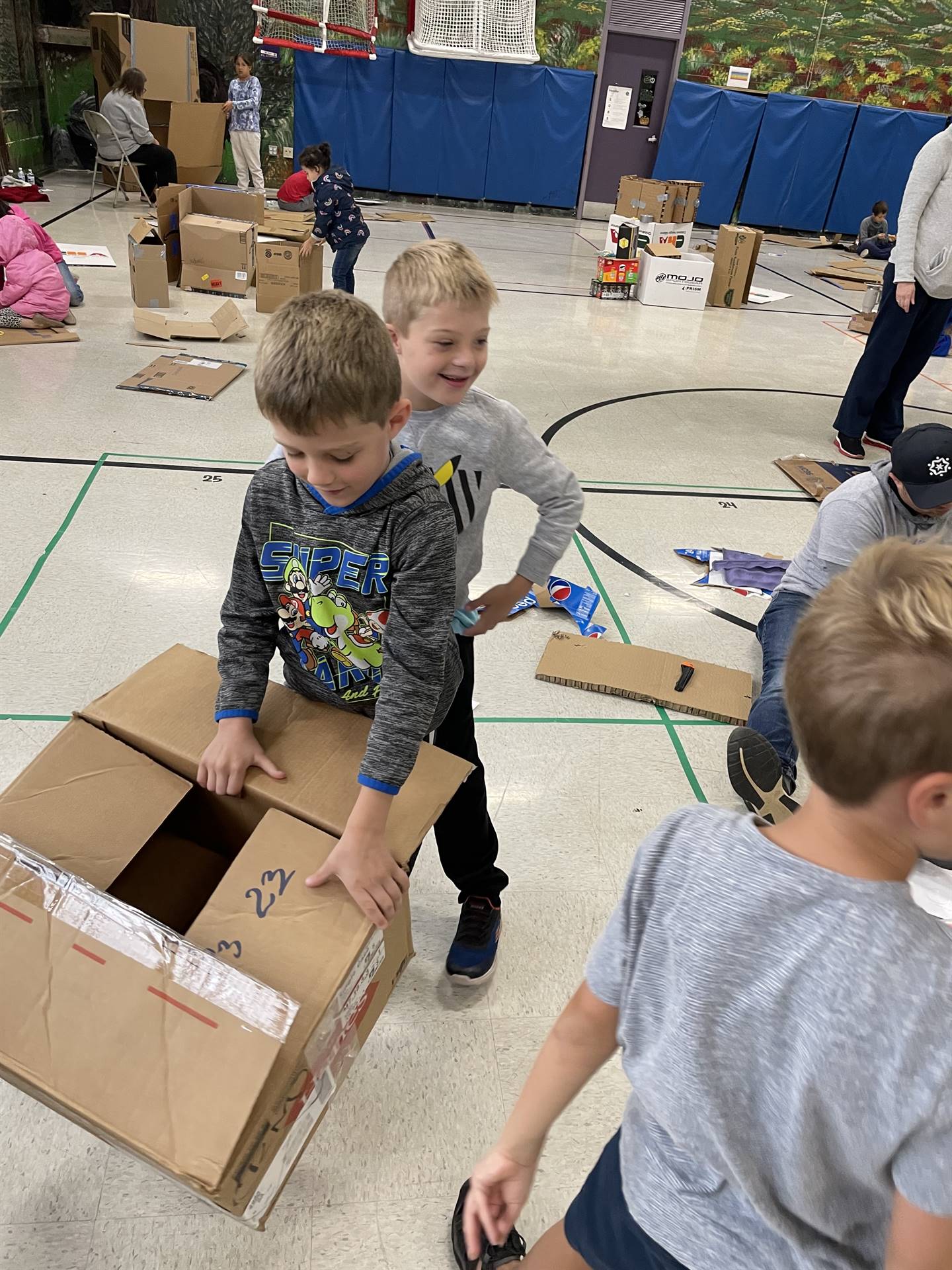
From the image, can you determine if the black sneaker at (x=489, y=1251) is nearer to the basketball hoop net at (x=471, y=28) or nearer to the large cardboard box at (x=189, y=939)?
the large cardboard box at (x=189, y=939)

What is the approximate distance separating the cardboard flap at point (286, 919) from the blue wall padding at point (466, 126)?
39.7 feet

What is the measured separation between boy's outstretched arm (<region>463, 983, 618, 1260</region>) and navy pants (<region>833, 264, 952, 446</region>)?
418cm

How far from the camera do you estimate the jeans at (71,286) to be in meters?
5.04

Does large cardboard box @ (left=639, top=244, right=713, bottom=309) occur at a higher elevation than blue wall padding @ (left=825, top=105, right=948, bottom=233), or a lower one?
lower

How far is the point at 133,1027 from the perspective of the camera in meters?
0.92

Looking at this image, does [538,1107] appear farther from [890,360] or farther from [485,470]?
[890,360]

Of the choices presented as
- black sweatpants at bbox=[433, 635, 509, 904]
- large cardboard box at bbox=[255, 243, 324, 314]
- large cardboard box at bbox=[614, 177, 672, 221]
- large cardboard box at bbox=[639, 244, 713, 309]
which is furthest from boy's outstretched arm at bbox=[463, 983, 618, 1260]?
large cardboard box at bbox=[614, 177, 672, 221]

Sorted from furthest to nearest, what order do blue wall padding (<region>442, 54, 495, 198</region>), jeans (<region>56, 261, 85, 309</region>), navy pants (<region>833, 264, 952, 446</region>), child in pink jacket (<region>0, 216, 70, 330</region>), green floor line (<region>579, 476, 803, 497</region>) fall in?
blue wall padding (<region>442, 54, 495, 198</region>) → jeans (<region>56, 261, 85, 309</region>) → child in pink jacket (<region>0, 216, 70, 330</region>) → navy pants (<region>833, 264, 952, 446</region>) → green floor line (<region>579, 476, 803, 497</region>)

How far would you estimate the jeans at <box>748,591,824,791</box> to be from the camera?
2078mm

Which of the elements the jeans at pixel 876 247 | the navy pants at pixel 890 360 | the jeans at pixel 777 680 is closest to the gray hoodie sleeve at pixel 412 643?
the jeans at pixel 777 680

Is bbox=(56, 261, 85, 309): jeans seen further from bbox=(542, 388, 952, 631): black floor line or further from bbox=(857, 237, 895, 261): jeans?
bbox=(857, 237, 895, 261): jeans

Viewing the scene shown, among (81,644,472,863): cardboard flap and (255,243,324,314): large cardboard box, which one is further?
(255,243,324,314): large cardboard box

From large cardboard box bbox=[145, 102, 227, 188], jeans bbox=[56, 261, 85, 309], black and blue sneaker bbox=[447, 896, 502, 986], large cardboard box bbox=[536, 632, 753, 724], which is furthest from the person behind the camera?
large cardboard box bbox=[145, 102, 227, 188]

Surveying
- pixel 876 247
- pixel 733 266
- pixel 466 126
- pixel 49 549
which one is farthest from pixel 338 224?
pixel 876 247
